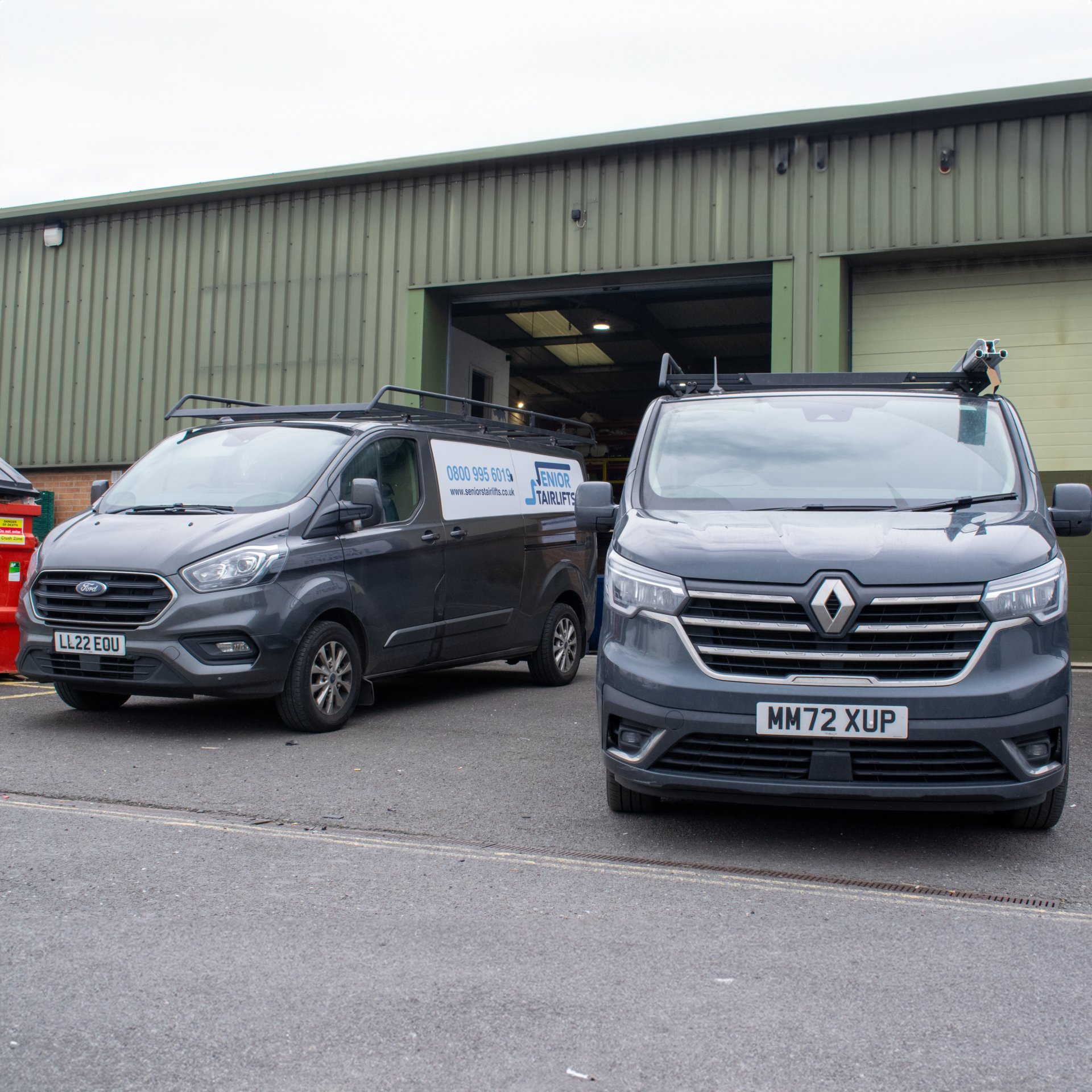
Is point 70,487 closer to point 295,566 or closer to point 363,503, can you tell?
point 363,503

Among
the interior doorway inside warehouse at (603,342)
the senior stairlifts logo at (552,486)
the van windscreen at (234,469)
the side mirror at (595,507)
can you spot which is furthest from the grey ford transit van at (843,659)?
the interior doorway inside warehouse at (603,342)

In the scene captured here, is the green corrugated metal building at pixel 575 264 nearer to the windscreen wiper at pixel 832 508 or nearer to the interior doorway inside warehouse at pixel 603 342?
the interior doorway inside warehouse at pixel 603 342

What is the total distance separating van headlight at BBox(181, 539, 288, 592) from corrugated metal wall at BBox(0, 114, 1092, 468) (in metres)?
7.83

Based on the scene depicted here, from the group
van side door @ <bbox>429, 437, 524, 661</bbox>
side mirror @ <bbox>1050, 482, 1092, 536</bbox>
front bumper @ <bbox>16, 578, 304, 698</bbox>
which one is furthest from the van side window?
side mirror @ <bbox>1050, 482, 1092, 536</bbox>

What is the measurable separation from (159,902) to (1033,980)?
260 cm

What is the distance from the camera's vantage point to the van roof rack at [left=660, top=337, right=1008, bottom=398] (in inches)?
237

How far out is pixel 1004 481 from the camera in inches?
204

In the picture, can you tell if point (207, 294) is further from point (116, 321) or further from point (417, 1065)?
point (417, 1065)

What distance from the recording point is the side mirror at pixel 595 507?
5.58 m

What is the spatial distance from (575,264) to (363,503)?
24.4 feet

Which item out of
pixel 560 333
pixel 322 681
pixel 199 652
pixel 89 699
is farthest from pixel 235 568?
pixel 560 333

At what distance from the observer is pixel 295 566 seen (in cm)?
685

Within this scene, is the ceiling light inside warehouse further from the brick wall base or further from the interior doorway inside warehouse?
the brick wall base

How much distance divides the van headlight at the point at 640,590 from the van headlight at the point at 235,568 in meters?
2.62
